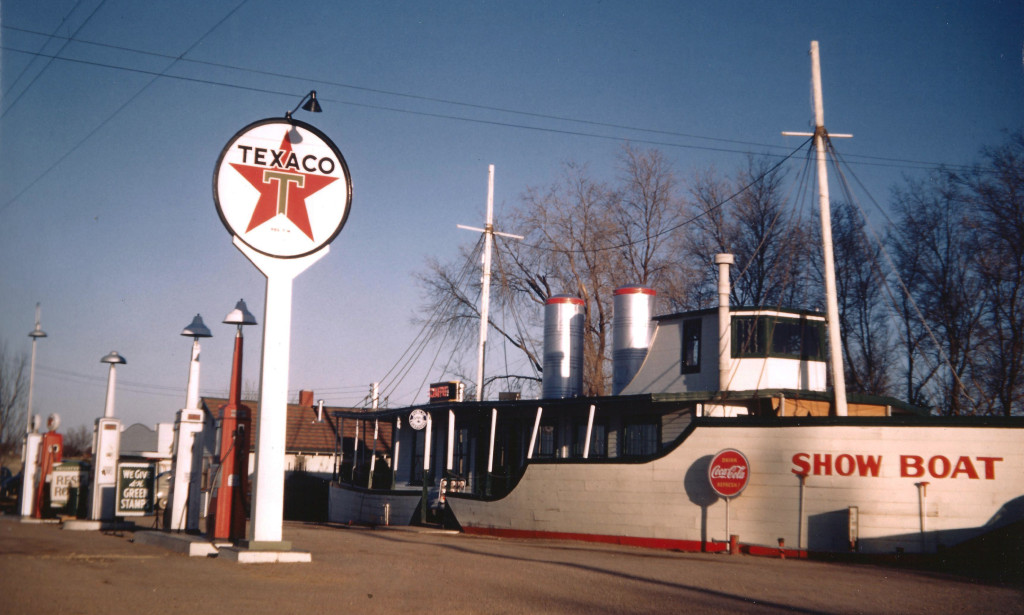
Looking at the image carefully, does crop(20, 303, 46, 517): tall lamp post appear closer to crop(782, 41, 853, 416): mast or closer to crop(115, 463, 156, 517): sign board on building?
crop(115, 463, 156, 517): sign board on building

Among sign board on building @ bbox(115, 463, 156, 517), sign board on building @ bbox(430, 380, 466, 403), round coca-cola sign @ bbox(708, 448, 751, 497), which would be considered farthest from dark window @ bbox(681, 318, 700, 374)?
sign board on building @ bbox(115, 463, 156, 517)

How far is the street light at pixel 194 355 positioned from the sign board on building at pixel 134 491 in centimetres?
275

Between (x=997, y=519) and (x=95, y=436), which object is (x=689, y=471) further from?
(x=95, y=436)

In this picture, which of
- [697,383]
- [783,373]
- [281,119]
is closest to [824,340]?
[783,373]

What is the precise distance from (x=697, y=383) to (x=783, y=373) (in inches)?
76.0

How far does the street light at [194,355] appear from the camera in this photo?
1622cm

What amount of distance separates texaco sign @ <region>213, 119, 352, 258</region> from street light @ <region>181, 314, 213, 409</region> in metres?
6.19

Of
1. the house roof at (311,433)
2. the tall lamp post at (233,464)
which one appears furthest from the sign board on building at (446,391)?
the house roof at (311,433)

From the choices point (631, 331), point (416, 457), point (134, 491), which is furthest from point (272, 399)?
point (416, 457)

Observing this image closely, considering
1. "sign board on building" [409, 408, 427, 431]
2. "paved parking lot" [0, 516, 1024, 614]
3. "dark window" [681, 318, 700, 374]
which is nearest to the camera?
"paved parking lot" [0, 516, 1024, 614]

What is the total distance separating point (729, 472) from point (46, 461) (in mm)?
17450

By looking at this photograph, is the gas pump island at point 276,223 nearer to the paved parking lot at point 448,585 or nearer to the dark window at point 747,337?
the paved parking lot at point 448,585

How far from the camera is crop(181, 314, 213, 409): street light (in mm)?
16219

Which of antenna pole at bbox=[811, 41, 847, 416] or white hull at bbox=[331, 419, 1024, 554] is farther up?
antenna pole at bbox=[811, 41, 847, 416]
